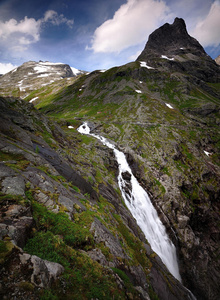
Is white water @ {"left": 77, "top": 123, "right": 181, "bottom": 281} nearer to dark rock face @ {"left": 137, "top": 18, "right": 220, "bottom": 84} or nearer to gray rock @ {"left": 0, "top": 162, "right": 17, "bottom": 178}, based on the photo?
gray rock @ {"left": 0, "top": 162, "right": 17, "bottom": 178}

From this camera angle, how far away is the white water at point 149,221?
80.2ft

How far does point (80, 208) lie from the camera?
11.9 meters

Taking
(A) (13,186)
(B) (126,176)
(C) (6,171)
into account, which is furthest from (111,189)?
(A) (13,186)

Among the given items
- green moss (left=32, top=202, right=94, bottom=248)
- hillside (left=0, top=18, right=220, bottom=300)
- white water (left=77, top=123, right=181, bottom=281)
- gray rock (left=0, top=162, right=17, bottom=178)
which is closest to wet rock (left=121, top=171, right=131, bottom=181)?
white water (left=77, top=123, right=181, bottom=281)

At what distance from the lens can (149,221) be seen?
28.6 m

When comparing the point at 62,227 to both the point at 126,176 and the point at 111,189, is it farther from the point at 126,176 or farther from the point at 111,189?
the point at 126,176

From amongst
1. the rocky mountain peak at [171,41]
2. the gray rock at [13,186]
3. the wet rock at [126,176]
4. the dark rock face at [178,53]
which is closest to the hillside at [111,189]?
the gray rock at [13,186]

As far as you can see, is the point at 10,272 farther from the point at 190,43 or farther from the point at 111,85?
the point at 190,43

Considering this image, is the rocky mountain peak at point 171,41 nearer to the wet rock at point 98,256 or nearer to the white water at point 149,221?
the white water at point 149,221

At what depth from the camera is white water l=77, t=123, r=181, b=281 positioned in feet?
80.2

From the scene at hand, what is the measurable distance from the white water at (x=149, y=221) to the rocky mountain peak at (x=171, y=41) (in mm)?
191841

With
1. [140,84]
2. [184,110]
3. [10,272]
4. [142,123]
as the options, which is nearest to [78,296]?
[10,272]

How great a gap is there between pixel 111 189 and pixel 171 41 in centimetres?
23321

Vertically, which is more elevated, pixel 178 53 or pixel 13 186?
pixel 178 53
